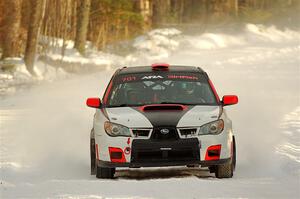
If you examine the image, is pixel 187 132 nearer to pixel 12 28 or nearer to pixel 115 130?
pixel 115 130

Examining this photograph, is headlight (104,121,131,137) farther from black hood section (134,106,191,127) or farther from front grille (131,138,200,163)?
black hood section (134,106,191,127)

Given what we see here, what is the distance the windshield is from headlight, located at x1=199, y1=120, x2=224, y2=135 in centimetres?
84

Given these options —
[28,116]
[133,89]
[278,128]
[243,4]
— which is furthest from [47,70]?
[243,4]

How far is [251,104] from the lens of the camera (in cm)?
1950

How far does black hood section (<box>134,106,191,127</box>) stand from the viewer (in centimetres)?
960

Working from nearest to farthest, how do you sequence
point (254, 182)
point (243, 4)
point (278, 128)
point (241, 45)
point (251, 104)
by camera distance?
point (254, 182)
point (278, 128)
point (251, 104)
point (241, 45)
point (243, 4)

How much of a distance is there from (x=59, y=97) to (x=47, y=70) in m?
5.12

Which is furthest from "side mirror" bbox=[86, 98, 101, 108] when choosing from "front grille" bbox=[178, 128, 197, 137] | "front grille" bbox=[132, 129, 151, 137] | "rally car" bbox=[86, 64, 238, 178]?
"front grille" bbox=[178, 128, 197, 137]

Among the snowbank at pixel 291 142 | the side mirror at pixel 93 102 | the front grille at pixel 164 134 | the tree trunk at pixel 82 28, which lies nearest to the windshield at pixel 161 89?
the side mirror at pixel 93 102

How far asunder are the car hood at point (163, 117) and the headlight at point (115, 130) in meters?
0.05

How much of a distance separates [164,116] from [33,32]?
17012mm

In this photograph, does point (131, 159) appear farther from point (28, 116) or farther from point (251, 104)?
point (251, 104)

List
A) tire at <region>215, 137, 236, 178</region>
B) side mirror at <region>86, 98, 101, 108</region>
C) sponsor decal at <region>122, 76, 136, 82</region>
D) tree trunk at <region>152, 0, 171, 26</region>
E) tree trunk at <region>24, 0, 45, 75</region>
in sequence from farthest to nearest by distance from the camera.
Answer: tree trunk at <region>152, 0, 171, 26</region> → tree trunk at <region>24, 0, 45, 75</region> → sponsor decal at <region>122, 76, 136, 82</region> → side mirror at <region>86, 98, 101, 108</region> → tire at <region>215, 137, 236, 178</region>

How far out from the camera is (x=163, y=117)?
9727mm
